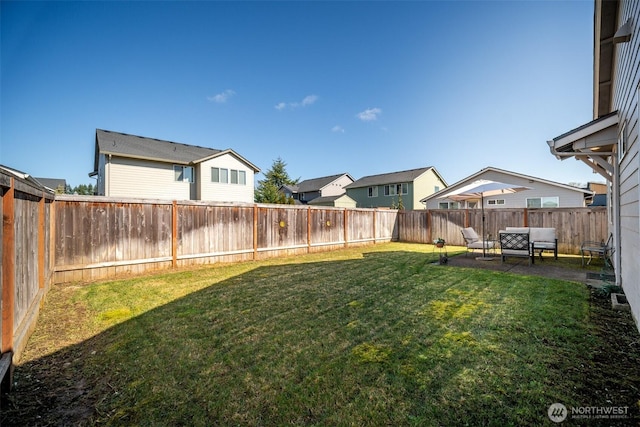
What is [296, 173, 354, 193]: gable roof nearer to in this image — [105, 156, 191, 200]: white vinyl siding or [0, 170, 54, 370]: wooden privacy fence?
[105, 156, 191, 200]: white vinyl siding

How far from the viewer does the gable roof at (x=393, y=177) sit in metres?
26.6

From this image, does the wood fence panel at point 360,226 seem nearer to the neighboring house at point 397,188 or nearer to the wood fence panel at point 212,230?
the wood fence panel at point 212,230

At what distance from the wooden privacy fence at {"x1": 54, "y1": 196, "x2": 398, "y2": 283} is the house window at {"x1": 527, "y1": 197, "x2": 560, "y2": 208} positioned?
12.8 metres

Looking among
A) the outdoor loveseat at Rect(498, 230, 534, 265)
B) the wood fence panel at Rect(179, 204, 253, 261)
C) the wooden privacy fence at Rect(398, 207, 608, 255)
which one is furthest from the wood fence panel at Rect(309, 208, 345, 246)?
the outdoor loveseat at Rect(498, 230, 534, 265)

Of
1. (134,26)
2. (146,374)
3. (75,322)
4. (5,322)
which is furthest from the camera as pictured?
(134,26)

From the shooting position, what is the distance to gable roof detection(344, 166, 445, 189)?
26611mm

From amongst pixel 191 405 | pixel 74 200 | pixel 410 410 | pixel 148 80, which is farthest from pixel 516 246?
pixel 148 80

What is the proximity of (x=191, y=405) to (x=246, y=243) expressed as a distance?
6.63 metres

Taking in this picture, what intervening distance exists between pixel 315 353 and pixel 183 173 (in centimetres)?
1772

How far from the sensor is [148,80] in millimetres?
12977

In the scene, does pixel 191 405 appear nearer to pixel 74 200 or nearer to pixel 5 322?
pixel 5 322

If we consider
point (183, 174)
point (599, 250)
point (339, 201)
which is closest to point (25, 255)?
point (599, 250)

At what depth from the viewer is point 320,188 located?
34.9 m

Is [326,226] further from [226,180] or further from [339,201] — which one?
[339,201]
